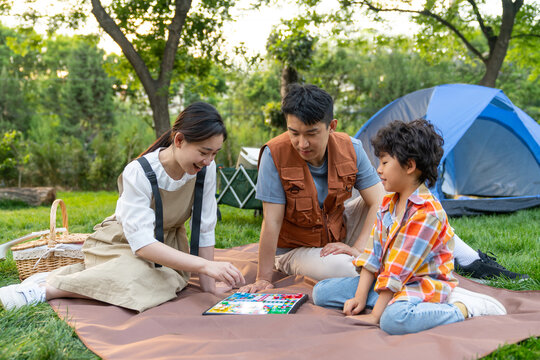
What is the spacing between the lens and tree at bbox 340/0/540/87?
709 cm

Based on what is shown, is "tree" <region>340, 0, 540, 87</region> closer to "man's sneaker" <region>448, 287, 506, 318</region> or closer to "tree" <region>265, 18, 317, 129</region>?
"tree" <region>265, 18, 317, 129</region>

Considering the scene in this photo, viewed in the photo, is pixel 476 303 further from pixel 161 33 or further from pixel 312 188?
pixel 161 33

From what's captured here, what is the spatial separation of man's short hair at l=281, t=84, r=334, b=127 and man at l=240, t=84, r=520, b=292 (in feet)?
0.08

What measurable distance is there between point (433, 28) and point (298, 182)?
6662 millimetres

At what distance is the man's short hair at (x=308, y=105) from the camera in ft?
7.16

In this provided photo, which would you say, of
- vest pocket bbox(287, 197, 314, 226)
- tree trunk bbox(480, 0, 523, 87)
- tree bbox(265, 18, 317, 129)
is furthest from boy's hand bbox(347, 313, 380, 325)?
tree trunk bbox(480, 0, 523, 87)

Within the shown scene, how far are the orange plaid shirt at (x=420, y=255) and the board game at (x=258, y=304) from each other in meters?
0.43

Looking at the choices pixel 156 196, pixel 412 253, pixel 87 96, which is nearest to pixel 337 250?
pixel 412 253

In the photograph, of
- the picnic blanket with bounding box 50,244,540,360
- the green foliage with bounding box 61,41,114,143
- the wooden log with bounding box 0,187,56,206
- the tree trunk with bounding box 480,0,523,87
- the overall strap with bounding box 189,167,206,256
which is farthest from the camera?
the green foliage with bounding box 61,41,114,143

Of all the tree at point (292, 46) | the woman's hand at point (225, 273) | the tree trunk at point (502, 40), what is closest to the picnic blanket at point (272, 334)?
the woman's hand at point (225, 273)

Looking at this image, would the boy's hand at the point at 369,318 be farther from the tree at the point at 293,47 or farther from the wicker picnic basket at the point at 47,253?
the tree at the point at 293,47

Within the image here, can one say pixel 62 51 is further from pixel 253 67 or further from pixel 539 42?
pixel 539 42

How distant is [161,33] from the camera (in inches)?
244

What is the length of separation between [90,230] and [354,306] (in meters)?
3.26
